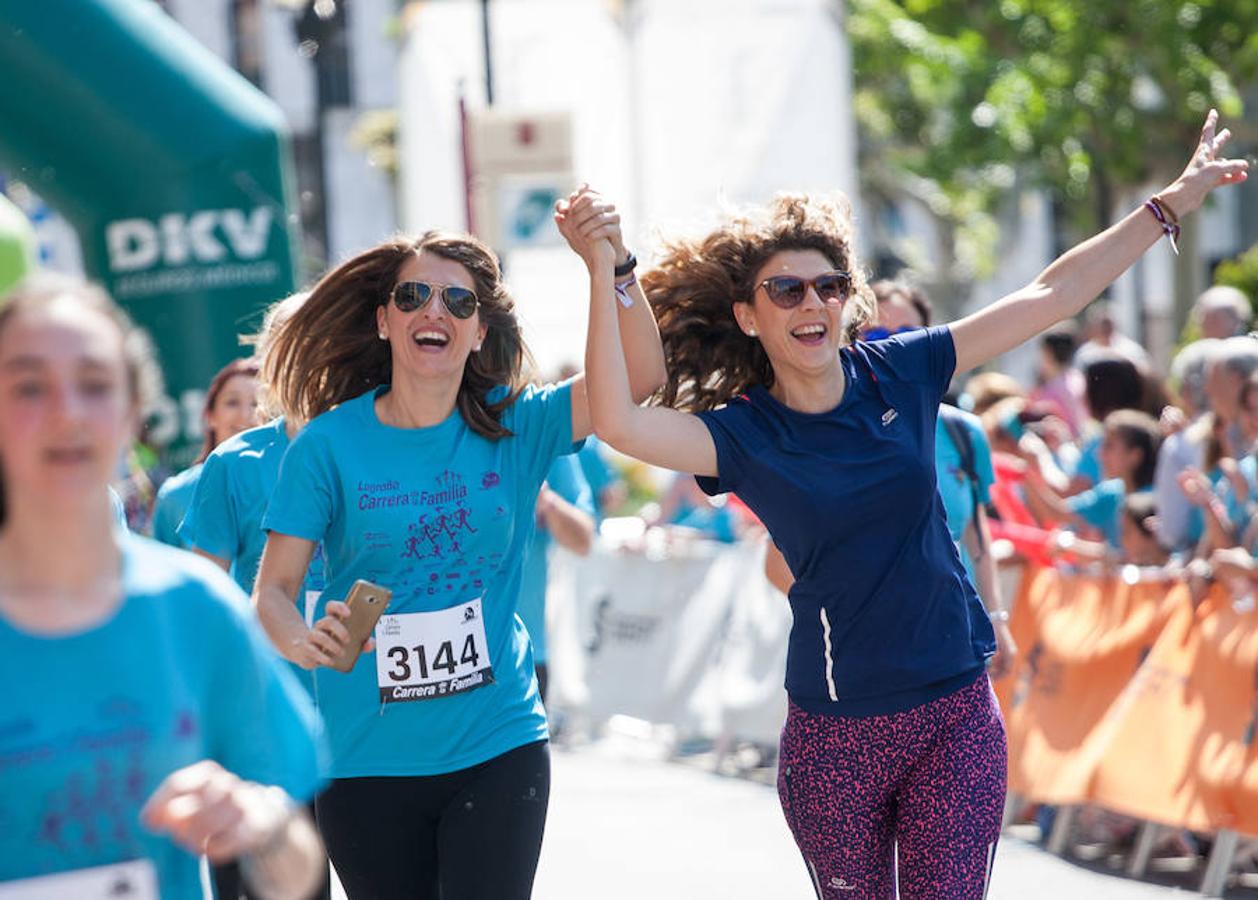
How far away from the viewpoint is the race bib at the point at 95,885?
2613mm

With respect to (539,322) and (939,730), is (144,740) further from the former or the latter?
(539,322)

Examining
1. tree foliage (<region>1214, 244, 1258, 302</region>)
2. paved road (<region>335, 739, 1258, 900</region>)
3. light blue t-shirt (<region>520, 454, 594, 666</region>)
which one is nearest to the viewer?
light blue t-shirt (<region>520, 454, 594, 666</region>)

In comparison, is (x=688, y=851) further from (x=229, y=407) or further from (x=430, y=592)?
(x=430, y=592)

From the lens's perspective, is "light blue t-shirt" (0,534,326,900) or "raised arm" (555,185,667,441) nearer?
"light blue t-shirt" (0,534,326,900)

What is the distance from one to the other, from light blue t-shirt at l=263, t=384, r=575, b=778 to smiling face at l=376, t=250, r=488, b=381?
0.42 ft

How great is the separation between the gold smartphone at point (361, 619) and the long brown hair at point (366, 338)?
637 mm

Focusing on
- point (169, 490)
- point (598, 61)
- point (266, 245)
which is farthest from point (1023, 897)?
point (598, 61)

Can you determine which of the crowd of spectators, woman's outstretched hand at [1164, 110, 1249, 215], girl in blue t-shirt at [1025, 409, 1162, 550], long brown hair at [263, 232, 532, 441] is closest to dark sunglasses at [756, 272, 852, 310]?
long brown hair at [263, 232, 532, 441]

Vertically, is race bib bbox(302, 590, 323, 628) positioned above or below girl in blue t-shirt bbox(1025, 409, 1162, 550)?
above

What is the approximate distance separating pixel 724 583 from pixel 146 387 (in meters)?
8.54

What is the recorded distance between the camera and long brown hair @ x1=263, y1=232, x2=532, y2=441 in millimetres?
4629

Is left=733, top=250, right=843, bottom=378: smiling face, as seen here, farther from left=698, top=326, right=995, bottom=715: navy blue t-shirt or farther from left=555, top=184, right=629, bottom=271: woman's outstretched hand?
left=555, top=184, right=629, bottom=271: woman's outstretched hand

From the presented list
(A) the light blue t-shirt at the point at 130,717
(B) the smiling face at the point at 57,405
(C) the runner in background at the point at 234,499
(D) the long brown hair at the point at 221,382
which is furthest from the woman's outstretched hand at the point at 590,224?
(D) the long brown hair at the point at 221,382

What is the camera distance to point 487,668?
173 inches
